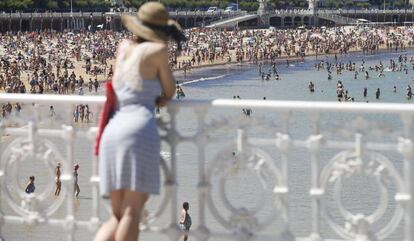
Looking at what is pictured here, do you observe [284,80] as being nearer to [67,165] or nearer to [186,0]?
[67,165]

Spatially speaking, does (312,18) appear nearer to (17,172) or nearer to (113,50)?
(113,50)

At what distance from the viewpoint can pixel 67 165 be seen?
232 inches

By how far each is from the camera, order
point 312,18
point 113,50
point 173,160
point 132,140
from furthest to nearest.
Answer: point 312,18 < point 113,50 < point 173,160 < point 132,140

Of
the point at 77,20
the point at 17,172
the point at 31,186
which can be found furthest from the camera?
the point at 77,20

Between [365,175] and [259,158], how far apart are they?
2.01 feet

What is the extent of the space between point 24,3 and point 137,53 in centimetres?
11760

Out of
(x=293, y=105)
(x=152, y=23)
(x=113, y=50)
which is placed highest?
(x=152, y=23)

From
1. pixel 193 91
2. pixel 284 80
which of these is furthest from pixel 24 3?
pixel 193 91

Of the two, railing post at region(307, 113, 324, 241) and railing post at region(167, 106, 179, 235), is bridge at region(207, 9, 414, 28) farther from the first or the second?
railing post at region(307, 113, 324, 241)

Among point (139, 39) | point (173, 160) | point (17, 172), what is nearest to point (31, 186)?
point (17, 172)

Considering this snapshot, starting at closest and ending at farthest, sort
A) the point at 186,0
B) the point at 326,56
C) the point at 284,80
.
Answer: the point at 284,80
the point at 326,56
the point at 186,0

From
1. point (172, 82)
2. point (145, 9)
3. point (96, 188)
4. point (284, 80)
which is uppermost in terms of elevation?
point (145, 9)

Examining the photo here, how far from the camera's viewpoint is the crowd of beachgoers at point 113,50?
51.4 metres

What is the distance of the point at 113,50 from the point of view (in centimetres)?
8119
